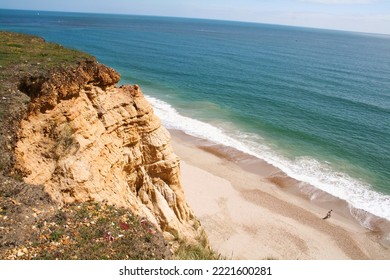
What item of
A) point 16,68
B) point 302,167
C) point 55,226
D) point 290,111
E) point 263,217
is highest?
point 16,68

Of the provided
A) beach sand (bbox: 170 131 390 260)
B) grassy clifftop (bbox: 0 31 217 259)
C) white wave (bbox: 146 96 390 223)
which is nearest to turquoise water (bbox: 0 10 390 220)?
white wave (bbox: 146 96 390 223)

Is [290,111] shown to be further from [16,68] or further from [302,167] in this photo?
[16,68]

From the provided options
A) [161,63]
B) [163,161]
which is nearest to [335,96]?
[161,63]

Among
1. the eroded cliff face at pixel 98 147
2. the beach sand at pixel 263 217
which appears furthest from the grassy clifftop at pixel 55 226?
the beach sand at pixel 263 217

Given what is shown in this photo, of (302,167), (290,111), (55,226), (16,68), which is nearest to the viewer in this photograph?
(55,226)

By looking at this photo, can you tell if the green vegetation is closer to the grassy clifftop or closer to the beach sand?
the grassy clifftop

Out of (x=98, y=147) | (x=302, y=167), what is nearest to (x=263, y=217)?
(x=302, y=167)
